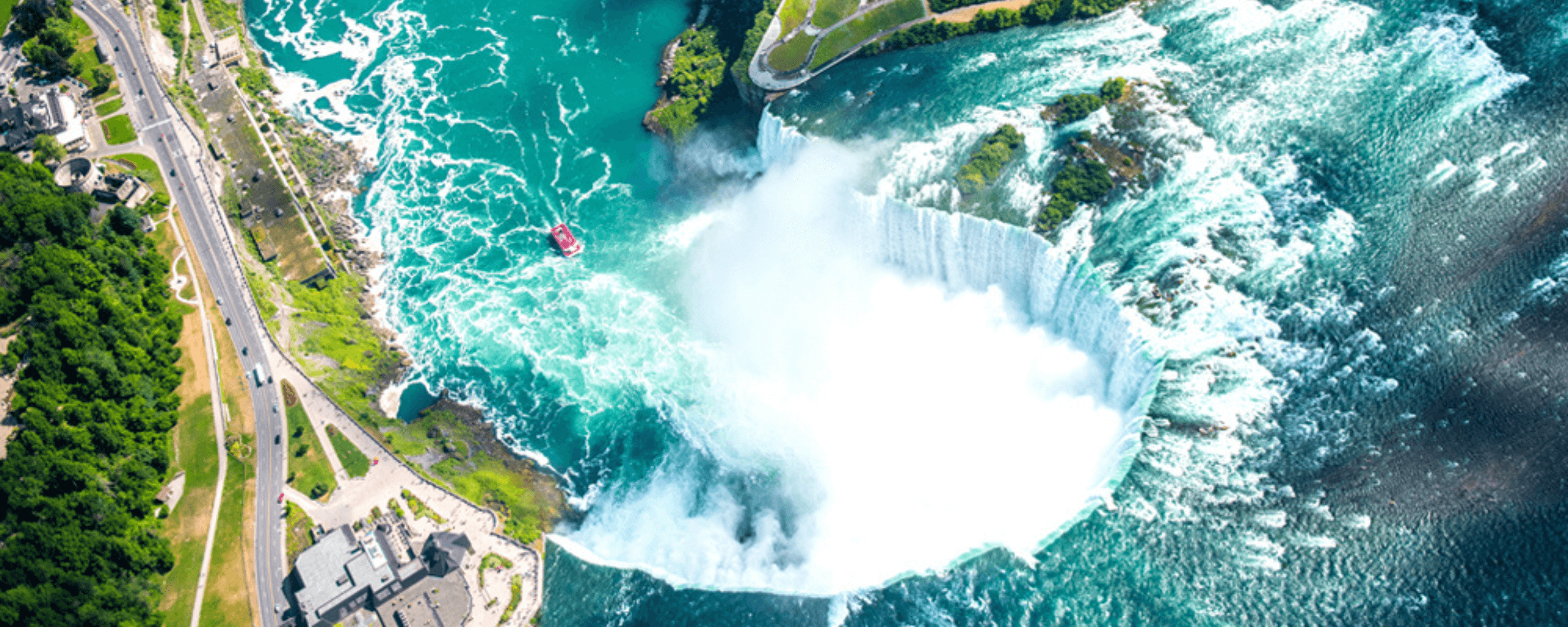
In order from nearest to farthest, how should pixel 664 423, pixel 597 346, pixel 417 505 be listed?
1. pixel 417 505
2. pixel 664 423
3. pixel 597 346

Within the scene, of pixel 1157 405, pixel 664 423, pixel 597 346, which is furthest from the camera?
pixel 597 346

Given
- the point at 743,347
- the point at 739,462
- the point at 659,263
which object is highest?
the point at 659,263

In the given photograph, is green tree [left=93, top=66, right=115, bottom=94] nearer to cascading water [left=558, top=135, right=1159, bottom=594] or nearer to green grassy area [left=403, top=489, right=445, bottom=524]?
green grassy area [left=403, top=489, right=445, bottom=524]

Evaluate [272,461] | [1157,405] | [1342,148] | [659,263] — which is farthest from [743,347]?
[1342,148]

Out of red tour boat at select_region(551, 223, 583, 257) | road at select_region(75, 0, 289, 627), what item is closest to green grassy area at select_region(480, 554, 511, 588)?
road at select_region(75, 0, 289, 627)

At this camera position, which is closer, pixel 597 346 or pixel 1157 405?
pixel 1157 405

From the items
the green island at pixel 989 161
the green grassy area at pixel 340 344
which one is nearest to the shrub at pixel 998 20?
the green island at pixel 989 161

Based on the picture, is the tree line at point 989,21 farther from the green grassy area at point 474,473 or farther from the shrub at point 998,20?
the green grassy area at point 474,473

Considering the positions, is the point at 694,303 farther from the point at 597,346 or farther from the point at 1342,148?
the point at 1342,148
